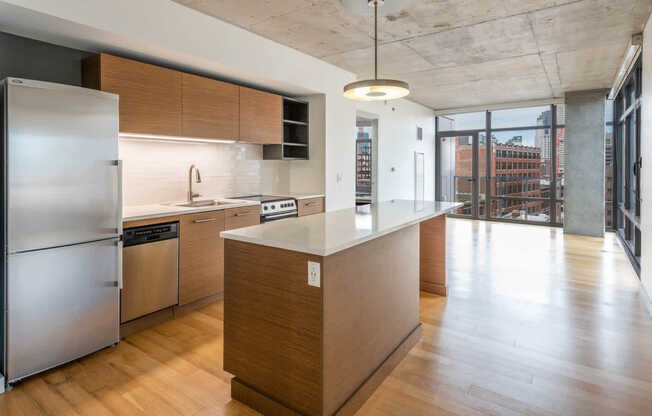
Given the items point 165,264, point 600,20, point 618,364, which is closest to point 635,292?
point 618,364

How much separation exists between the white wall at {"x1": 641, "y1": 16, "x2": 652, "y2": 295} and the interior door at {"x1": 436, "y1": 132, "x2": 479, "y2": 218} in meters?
5.23

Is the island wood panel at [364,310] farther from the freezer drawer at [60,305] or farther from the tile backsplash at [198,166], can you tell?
the tile backsplash at [198,166]

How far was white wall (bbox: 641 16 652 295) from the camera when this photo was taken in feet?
11.3

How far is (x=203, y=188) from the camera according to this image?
4.23m

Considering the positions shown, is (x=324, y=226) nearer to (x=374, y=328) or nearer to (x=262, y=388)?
(x=374, y=328)

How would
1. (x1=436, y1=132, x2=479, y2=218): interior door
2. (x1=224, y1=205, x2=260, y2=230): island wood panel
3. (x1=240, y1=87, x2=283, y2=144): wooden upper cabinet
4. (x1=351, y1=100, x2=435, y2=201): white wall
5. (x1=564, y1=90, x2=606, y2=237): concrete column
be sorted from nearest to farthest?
(x1=224, y1=205, x2=260, y2=230): island wood panel, (x1=240, y1=87, x2=283, y2=144): wooden upper cabinet, (x1=564, y1=90, x2=606, y2=237): concrete column, (x1=351, y1=100, x2=435, y2=201): white wall, (x1=436, y1=132, x2=479, y2=218): interior door

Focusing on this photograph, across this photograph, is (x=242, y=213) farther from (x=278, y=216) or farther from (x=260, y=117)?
(x=260, y=117)

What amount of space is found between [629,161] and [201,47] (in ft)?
20.7

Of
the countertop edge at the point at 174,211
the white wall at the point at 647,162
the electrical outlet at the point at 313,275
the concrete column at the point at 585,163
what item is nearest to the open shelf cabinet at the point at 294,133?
the countertop edge at the point at 174,211

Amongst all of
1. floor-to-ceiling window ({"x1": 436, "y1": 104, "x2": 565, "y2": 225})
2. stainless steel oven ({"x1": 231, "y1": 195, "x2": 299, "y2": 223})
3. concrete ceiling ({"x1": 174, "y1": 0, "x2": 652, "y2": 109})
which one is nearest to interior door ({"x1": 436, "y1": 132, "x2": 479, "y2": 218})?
floor-to-ceiling window ({"x1": 436, "y1": 104, "x2": 565, "y2": 225})

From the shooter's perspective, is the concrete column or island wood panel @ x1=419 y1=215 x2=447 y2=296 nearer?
island wood panel @ x1=419 y1=215 x2=447 y2=296

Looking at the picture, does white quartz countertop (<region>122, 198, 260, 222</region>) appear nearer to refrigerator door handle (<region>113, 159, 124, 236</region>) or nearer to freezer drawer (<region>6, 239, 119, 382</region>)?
refrigerator door handle (<region>113, 159, 124, 236</region>)

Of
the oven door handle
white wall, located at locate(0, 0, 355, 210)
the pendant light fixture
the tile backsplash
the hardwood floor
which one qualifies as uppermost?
white wall, located at locate(0, 0, 355, 210)

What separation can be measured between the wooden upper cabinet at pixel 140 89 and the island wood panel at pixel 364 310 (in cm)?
222
